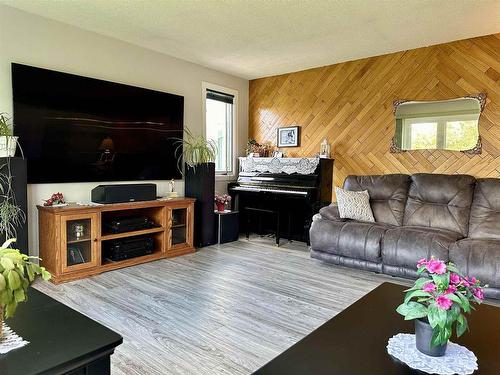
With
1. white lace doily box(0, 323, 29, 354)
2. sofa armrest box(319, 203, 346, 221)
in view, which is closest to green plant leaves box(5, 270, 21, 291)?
white lace doily box(0, 323, 29, 354)

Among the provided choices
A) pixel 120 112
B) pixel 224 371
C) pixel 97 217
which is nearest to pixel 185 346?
pixel 224 371

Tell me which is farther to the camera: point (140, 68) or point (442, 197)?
point (140, 68)

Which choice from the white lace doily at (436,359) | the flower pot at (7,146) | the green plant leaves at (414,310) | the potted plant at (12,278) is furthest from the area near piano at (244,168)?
the potted plant at (12,278)

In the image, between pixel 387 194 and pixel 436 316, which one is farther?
pixel 387 194

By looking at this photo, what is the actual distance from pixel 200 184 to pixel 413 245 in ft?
8.64

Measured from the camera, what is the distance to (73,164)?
3.69 metres

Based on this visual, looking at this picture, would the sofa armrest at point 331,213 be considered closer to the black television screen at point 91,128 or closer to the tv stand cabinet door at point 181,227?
the tv stand cabinet door at point 181,227

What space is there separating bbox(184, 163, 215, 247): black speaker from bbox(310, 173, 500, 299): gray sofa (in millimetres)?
1472

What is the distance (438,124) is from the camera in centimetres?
417

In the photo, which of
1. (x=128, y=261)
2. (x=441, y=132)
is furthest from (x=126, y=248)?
(x=441, y=132)

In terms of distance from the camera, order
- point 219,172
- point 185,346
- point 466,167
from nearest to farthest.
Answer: point 185,346 < point 466,167 < point 219,172

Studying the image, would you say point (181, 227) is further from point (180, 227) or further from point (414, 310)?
point (414, 310)

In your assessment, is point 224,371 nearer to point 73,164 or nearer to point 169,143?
point 73,164

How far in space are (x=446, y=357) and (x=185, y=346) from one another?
4.83 ft
